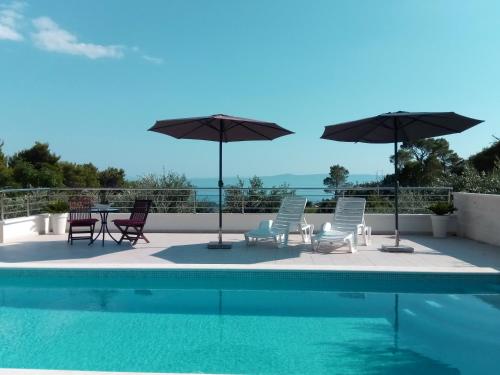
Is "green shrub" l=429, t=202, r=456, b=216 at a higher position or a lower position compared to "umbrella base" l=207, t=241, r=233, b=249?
higher

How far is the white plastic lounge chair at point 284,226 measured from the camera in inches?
314

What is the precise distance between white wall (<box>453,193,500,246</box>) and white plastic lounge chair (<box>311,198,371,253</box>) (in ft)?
7.38

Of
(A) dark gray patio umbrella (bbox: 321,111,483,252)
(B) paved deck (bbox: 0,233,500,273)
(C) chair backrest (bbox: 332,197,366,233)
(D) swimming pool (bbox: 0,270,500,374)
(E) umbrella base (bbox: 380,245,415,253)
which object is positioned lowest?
(D) swimming pool (bbox: 0,270,500,374)

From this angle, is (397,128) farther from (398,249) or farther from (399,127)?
(398,249)

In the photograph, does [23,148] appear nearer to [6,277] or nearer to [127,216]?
[127,216]

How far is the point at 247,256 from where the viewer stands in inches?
285

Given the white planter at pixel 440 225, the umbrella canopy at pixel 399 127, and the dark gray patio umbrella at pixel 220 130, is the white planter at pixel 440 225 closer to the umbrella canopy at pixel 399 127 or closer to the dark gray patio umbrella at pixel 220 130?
the umbrella canopy at pixel 399 127

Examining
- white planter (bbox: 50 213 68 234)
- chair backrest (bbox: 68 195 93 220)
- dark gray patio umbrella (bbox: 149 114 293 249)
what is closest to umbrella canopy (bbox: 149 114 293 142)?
dark gray patio umbrella (bbox: 149 114 293 249)

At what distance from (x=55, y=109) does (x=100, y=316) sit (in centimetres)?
1817

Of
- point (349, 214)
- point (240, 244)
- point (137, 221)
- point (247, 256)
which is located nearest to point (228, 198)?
point (240, 244)

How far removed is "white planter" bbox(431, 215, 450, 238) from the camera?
30.2 ft

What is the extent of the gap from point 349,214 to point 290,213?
111 cm

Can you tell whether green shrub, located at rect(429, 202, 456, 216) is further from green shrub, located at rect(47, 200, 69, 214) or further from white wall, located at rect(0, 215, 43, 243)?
white wall, located at rect(0, 215, 43, 243)

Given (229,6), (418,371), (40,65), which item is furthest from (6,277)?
(40,65)
